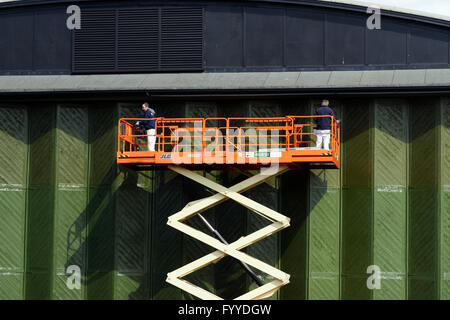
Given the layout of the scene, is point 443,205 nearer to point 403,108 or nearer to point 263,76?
point 403,108

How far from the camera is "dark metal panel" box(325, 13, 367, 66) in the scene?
2502 centimetres

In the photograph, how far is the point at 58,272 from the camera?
82.2ft

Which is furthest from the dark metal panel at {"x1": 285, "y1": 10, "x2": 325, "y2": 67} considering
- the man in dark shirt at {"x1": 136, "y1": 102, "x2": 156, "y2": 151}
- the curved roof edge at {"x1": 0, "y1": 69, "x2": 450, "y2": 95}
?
the man in dark shirt at {"x1": 136, "y1": 102, "x2": 156, "y2": 151}

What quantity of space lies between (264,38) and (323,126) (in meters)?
4.48

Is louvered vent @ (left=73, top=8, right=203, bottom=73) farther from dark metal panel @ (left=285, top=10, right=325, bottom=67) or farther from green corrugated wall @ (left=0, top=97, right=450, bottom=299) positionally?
dark metal panel @ (left=285, top=10, right=325, bottom=67)

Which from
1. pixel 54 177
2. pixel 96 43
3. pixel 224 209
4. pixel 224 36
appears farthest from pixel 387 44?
pixel 54 177

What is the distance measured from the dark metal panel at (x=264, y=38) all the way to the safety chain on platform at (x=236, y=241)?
4488mm

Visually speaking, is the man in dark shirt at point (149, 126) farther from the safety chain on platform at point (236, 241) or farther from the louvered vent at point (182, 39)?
the louvered vent at point (182, 39)

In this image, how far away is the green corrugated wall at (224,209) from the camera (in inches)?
933

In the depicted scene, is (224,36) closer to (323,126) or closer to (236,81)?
(236,81)

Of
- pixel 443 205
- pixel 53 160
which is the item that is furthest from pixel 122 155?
pixel 443 205

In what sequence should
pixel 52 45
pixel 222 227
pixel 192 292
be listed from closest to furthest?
pixel 192 292 → pixel 222 227 → pixel 52 45

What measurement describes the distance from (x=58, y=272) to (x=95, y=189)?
3.04 m

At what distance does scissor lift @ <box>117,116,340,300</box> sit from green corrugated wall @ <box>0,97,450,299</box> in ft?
2.37
